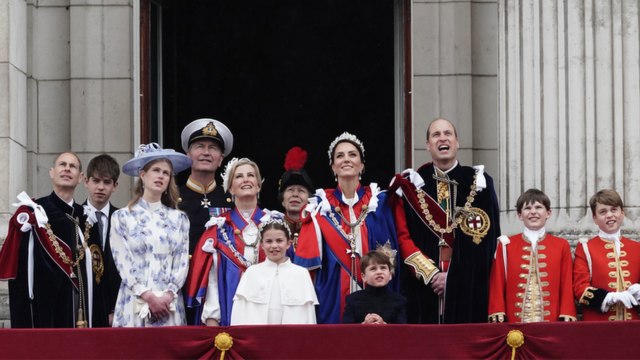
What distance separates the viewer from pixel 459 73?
28.3ft

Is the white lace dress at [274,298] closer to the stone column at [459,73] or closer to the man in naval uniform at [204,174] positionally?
the man in naval uniform at [204,174]

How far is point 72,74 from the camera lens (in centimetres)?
869

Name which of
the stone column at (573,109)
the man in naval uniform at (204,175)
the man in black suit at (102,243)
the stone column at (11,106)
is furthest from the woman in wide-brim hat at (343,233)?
the stone column at (11,106)

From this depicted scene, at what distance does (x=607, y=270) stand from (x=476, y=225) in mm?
897

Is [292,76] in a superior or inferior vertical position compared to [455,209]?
superior

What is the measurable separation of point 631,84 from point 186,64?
730 cm

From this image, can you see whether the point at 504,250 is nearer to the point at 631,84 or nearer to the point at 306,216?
the point at 306,216

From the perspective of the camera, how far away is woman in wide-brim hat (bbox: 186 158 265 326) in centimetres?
638

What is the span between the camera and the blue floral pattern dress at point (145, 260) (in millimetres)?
6215

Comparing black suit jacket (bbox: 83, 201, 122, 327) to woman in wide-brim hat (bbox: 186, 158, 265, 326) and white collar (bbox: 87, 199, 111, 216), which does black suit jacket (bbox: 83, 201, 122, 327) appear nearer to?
white collar (bbox: 87, 199, 111, 216)

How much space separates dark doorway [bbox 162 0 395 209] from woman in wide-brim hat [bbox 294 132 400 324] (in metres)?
7.06

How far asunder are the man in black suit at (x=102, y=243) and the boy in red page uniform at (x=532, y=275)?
261 centimetres

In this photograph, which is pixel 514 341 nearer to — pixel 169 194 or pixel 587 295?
pixel 587 295

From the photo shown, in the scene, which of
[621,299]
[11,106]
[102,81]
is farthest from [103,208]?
[621,299]
